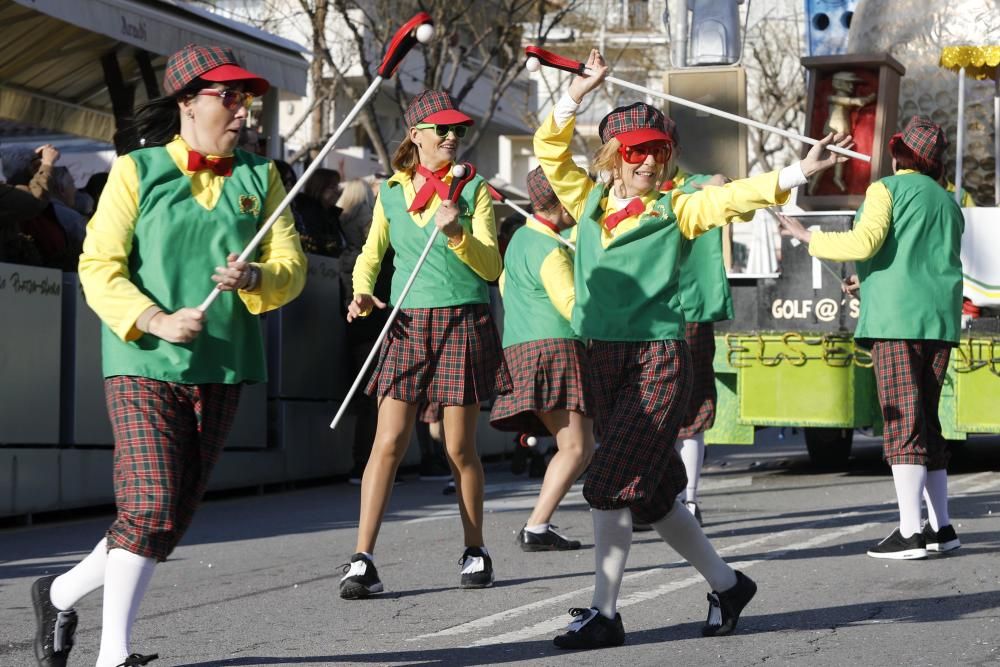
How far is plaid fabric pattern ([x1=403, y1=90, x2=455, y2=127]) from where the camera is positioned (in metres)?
7.08

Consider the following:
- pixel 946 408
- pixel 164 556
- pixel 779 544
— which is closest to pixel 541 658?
pixel 164 556

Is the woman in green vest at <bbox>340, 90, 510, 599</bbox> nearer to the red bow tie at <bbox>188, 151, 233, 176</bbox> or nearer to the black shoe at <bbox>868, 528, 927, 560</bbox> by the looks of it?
the red bow tie at <bbox>188, 151, 233, 176</bbox>

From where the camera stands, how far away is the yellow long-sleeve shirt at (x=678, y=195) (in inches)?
222

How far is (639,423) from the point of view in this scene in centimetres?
581

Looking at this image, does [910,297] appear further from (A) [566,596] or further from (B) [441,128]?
(B) [441,128]

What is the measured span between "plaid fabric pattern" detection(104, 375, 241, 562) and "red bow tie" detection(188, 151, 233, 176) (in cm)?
65

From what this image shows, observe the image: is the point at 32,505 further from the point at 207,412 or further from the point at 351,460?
the point at 207,412

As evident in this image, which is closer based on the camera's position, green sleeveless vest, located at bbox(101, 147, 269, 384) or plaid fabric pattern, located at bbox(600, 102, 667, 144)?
green sleeveless vest, located at bbox(101, 147, 269, 384)

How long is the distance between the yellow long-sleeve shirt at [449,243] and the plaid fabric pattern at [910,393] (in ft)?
6.47

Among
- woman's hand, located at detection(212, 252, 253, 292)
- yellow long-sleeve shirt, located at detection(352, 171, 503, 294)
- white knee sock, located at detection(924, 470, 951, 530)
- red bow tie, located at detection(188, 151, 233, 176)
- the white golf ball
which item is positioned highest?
the white golf ball

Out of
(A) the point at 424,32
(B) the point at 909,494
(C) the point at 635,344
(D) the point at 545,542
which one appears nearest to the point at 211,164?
(A) the point at 424,32

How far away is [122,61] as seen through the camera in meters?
14.2

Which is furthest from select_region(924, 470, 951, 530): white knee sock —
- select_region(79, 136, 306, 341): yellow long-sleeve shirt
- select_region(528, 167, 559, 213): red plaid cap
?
select_region(79, 136, 306, 341): yellow long-sleeve shirt

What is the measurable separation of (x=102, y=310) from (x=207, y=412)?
1.46 ft
